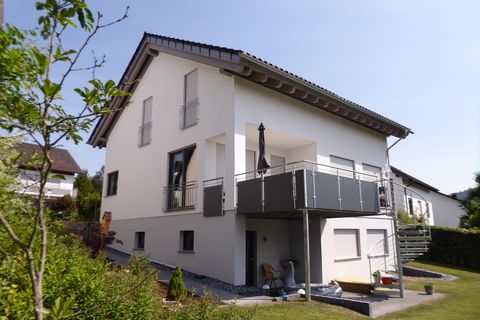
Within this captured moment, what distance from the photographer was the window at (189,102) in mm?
14998

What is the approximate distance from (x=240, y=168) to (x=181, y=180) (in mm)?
3757

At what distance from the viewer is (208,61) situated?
1341cm

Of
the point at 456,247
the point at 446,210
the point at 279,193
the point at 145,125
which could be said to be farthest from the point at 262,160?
the point at 446,210

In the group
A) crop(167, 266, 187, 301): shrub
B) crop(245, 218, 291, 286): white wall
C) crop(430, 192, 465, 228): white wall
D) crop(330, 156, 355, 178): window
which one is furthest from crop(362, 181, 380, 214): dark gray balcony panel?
crop(430, 192, 465, 228): white wall

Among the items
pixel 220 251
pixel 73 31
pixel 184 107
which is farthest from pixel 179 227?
pixel 73 31

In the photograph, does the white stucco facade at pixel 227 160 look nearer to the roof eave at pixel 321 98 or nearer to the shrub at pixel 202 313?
the roof eave at pixel 321 98

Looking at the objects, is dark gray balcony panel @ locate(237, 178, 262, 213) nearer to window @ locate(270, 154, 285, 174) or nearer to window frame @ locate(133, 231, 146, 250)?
window @ locate(270, 154, 285, 174)

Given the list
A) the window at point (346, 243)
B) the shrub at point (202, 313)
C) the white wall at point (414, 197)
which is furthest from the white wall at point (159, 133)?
the shrub at point (202, 313)

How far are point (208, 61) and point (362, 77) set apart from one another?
224 inches

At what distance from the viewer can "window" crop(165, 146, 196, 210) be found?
48.0 feet

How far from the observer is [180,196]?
1513cm

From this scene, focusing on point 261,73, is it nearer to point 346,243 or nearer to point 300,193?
point 300,193

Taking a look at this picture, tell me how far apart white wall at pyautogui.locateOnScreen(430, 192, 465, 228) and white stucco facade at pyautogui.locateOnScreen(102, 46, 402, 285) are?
894 inches

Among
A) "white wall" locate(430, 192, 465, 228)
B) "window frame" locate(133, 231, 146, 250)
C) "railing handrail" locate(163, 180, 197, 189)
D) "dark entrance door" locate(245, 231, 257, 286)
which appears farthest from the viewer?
"white wall" locate(430, 192, 465, 228)
